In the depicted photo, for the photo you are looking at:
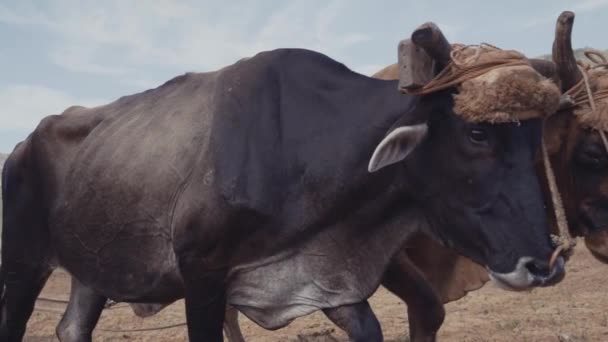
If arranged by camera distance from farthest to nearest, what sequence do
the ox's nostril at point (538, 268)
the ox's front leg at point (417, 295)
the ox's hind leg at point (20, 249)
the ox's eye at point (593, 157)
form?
the ox's hind leg at point (20, 249) < the ox's front leg at point (417, 295) < the ox's eye at point (593, 157) < the ox's nostril at point (538, 268)

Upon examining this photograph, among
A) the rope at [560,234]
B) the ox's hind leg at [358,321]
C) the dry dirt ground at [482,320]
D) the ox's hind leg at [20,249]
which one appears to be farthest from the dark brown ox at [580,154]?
the ox's hind leg at [20,249]

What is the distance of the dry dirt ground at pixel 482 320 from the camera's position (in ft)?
22.2

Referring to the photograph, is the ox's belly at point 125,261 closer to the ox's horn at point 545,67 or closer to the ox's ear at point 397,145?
the ox's ear at point 397,145

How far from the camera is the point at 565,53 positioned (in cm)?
403

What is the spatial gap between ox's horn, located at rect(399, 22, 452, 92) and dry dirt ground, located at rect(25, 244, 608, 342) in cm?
340

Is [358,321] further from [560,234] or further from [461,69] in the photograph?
[461,69]

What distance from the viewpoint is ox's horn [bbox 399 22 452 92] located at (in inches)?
132

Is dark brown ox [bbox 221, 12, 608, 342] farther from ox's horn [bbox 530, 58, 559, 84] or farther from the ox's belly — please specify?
the ox's belly

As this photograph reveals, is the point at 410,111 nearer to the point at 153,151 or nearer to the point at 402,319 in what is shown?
the point at 153,151

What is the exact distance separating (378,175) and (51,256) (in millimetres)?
2484

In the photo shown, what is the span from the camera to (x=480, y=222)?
3.29m

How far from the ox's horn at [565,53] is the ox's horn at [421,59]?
0.78 meters

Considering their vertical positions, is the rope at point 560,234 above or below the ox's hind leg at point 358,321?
above

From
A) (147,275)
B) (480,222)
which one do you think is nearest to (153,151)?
(147,275)
